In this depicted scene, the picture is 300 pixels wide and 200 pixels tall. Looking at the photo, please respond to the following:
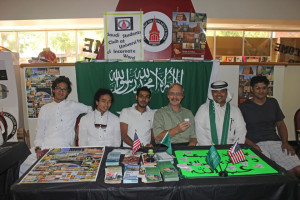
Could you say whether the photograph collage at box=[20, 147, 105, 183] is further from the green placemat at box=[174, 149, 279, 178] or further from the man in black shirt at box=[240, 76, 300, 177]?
the man in black shirt at box=[240, 76, 300, 177]

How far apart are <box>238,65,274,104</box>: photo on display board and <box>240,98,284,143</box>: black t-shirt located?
47 centimetres

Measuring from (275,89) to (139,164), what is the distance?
8.42 ft

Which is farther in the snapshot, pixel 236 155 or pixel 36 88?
pixel 36 88

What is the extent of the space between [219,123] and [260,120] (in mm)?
607

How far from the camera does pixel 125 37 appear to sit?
10.0 feet

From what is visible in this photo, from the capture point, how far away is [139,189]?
4.31 feet

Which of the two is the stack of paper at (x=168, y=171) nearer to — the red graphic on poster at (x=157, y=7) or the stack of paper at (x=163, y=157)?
the stack of paper at (x=163, y=157)

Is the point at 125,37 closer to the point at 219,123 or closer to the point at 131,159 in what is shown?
the point at 219,123

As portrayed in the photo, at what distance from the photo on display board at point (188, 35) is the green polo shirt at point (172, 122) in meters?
1.05

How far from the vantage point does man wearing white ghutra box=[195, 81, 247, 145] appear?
97.6 inches


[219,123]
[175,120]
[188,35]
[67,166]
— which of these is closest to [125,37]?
[188,35]

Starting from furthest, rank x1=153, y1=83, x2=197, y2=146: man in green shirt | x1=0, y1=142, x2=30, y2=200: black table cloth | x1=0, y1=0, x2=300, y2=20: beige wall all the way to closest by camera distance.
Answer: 1. x1=0, y1=0, x2=300, y2=20: beige wall
2. x1=153, y1=83, x2=197, y2=146: man in green shirt
3. x1=0, y1=142, x2=30, y2=200: black table cloth

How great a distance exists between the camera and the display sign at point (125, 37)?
9.99 feet

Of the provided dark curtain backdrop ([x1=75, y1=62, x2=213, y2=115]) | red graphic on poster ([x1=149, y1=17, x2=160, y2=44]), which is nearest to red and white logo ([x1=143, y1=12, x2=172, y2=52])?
red graphic on poster ([x1=149, y1=17, x2=160, y2=44])
